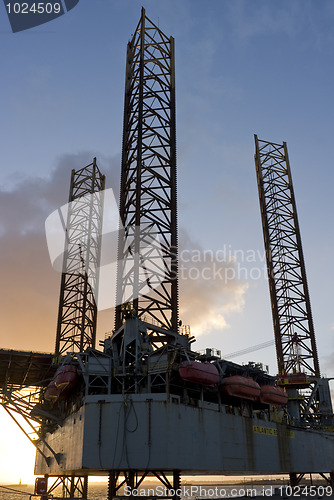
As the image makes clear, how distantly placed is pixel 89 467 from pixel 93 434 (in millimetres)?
1667

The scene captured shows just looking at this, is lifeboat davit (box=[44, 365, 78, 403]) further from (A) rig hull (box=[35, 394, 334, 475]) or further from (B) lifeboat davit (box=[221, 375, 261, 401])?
(B) lifeboat davit (box=[221, 375, 261, 401])

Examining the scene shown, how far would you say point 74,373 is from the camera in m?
29.0

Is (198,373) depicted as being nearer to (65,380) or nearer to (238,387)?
(238,387)

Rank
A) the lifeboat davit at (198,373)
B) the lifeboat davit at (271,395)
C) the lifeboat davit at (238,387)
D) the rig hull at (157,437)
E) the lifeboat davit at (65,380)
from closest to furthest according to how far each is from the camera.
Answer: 1. the rig hull at (157,437)
2. the lifeboat davit at (198,373)
3. the lifeboat davit at (65,380)
4. the lifeboat davit at (238,387)
5. the lifeboat davit at (271,395)

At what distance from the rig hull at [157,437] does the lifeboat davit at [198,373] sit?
1.46 metres

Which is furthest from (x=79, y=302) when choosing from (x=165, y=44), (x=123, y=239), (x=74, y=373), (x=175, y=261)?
(x=165, y=44)

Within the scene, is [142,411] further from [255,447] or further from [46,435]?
[46,435]

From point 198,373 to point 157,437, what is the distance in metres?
4.44

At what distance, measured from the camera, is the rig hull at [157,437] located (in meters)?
25.1

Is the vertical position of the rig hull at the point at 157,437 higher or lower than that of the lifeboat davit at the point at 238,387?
lower

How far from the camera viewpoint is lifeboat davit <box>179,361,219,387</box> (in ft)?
89.7

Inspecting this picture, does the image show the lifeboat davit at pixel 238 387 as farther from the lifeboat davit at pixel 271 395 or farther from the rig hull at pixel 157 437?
the lifeboat davit at pixel 271 395

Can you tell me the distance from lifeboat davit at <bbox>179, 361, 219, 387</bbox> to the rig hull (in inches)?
57.5

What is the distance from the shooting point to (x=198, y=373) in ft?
90.3
